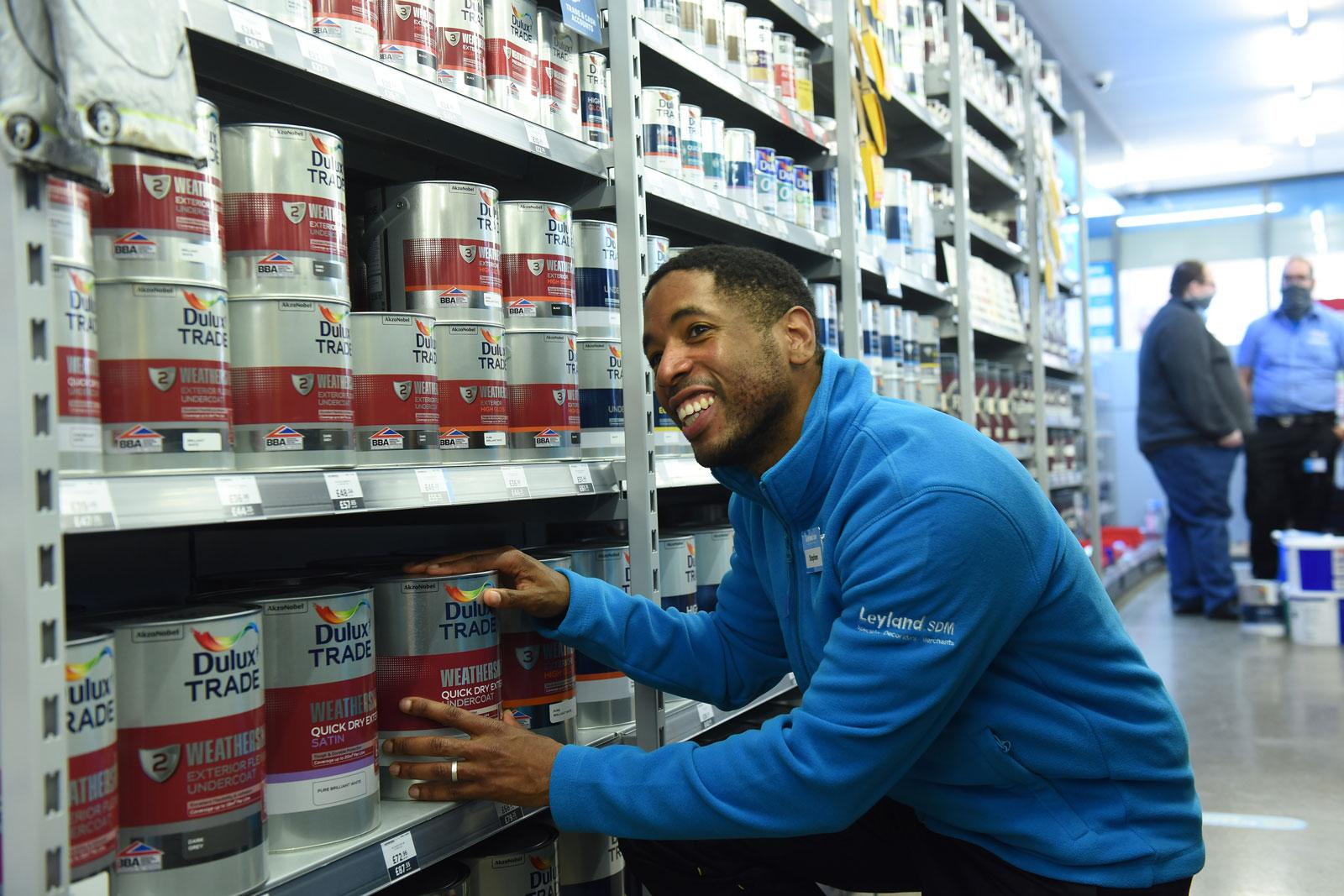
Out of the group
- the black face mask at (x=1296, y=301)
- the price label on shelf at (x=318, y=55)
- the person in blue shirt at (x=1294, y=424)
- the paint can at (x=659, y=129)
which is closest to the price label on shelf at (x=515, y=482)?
the price label on shelf at (x=318, y=55)

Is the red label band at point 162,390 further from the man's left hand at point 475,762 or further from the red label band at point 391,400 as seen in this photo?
the man's left hand at point 475,762

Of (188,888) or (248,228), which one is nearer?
(188,888)

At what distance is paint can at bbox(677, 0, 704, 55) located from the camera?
2303 mm

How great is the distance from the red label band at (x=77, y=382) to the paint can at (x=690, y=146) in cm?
137

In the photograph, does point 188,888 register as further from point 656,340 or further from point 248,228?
point 656,340

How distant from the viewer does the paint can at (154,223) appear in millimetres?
1062

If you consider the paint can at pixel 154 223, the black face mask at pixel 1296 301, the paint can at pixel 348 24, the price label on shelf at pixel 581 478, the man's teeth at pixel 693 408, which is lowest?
the price label on shelf at pixel 581 478

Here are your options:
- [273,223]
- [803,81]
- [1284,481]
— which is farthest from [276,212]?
[1284,481]

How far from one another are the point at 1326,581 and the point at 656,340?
5.07 metres

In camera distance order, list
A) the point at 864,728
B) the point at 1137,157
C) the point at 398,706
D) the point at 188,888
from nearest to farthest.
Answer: the point at 188,888 < the point at 864,728 < the point at 398,706 < the point at 1137,157

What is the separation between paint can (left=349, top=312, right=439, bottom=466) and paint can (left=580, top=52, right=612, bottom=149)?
2.10 feet

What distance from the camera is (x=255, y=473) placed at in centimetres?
117

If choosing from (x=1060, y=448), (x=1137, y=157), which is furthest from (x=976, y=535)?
(x=1137, y=157)

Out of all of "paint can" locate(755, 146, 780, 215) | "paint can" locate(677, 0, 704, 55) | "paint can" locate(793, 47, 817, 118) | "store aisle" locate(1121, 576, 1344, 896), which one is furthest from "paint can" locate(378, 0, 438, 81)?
"store aisle" locate(1121, 576, 1344, 896)
